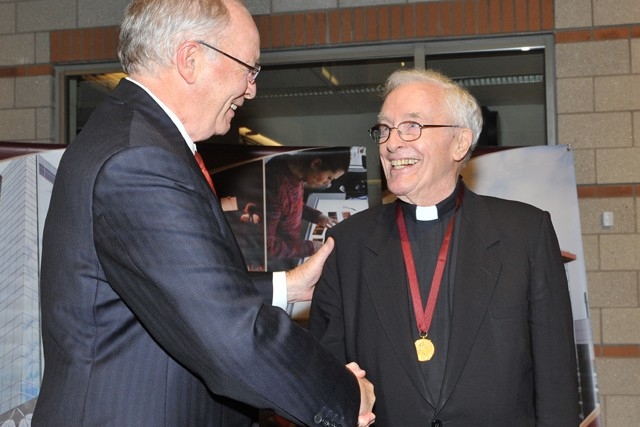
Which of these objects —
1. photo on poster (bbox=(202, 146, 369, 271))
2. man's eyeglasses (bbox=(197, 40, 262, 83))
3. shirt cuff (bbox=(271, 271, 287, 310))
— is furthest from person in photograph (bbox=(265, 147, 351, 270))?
man's eyeglasses (bbox=(197, 40, 262, 83))

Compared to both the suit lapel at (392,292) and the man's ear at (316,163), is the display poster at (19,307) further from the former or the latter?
the suit lapel at (392,292)

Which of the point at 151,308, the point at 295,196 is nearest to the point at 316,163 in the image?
the point at 295,196

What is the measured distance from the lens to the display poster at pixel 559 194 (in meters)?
3.81

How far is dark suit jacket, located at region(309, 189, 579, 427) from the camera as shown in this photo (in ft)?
7.26

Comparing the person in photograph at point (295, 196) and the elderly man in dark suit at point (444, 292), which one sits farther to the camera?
the person in photograph at point (295, 196)

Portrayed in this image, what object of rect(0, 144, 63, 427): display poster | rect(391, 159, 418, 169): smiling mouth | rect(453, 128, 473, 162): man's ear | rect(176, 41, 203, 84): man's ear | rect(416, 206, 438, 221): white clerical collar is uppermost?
rect(176, 41, 203, 84): man's ear

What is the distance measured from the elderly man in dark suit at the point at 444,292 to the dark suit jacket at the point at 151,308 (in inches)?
29.1

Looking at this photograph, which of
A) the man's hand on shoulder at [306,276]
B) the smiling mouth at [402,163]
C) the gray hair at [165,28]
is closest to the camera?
the gray hair at [165,28]

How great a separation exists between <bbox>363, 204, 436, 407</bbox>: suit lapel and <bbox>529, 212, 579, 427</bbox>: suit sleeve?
1.09ft

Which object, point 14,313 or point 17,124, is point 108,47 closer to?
point 17,124

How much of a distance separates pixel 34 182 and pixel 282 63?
172cm

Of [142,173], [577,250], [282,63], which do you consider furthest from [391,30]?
[142,173]

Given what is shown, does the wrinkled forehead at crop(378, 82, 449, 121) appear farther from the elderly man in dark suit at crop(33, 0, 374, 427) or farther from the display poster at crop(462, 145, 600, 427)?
the display poster at crop(462, 145, 600, 427)

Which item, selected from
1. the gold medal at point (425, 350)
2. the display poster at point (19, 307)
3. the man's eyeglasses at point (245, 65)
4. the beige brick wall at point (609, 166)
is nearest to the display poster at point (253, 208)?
the display poster at point (19, 307)
